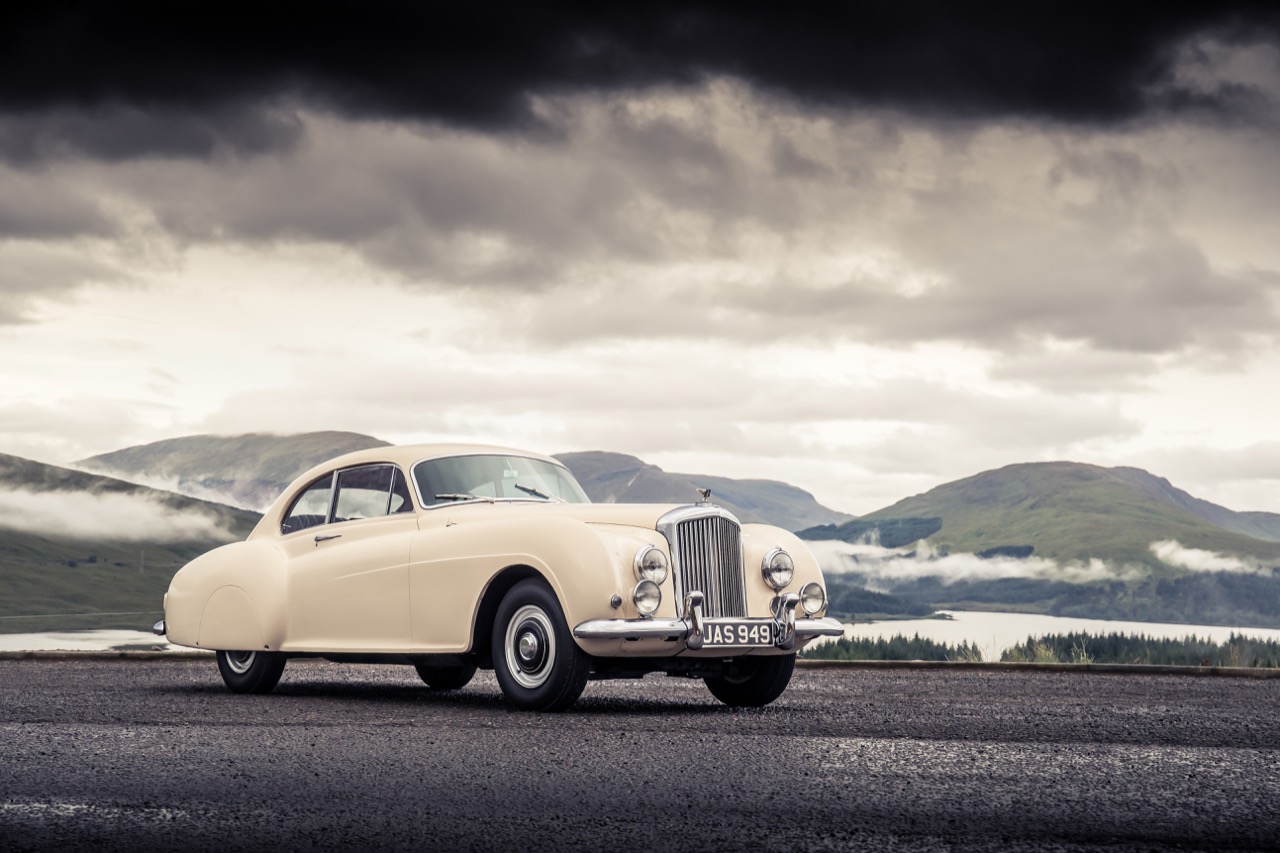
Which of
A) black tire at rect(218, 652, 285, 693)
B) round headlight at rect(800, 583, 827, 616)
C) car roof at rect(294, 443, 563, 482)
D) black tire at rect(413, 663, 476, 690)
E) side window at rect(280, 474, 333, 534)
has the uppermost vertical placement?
car roof at rect(294, 443, 563, 482)

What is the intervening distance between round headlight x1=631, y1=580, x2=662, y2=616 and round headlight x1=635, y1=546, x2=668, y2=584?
7 centimetres

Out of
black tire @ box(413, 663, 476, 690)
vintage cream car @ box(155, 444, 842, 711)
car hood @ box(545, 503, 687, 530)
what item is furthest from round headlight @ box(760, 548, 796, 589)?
black tire @ box(413, 663, 476, 690)

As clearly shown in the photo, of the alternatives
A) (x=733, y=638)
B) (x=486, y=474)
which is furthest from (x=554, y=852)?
(x=486, y=474)

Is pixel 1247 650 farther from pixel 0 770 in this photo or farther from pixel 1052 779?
pixel 0 770

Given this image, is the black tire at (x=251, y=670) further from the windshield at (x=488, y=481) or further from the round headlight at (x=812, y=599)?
the round headlight at (x=812, y=599)

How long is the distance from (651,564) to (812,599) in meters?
1.65

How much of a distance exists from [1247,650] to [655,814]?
13.0 m

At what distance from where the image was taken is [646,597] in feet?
30.2

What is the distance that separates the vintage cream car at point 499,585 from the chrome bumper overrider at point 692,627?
0.01 metres

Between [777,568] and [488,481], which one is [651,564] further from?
[488,481]

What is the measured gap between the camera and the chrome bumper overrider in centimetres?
897

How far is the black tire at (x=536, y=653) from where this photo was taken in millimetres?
9203

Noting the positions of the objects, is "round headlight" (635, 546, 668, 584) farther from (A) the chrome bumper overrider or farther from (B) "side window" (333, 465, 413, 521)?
(B) "side window" (333, 465, 413, 521)

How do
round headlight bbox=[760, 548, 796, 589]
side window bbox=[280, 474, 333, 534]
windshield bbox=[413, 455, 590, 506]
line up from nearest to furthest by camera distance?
1. round headlight bbox=[760, 548, 796, 589]
2. windshield bbox=[413, 455, 590, 506]
3. side window bbox=[280, 474, 333, 534]
